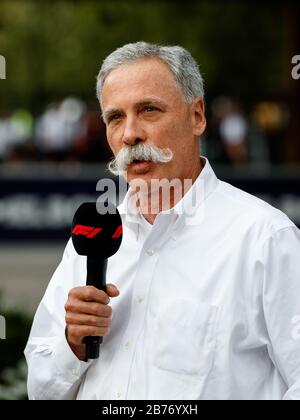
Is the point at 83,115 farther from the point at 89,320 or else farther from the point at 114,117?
the point at 89,320

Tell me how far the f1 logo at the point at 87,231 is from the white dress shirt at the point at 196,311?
19cm

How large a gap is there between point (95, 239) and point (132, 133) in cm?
33

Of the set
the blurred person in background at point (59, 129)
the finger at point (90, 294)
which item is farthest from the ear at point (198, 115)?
the blurred person in background at point (59, 129)

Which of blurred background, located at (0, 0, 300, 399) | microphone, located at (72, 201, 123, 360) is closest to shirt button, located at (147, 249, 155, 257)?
microphone, located at (72, 201, 123, 360)

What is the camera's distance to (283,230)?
2908 mm

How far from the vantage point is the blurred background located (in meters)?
13.4

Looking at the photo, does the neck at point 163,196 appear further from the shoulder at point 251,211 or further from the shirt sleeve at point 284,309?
the shirt sleeve at point 284,309

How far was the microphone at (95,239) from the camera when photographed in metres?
2.95

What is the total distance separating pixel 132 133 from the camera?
3070mm

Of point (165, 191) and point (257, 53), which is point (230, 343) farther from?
point (257, 53)

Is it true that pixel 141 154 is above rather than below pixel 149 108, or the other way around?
below

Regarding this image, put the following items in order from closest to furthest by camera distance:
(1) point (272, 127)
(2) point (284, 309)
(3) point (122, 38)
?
(2) point (284, 309) → (1) point (272, 127) → (3) point (122, 38)

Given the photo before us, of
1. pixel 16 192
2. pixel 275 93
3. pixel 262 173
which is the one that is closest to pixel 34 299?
pixel 16 192

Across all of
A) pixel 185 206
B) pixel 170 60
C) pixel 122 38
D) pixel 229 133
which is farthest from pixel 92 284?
pixel 122 38
